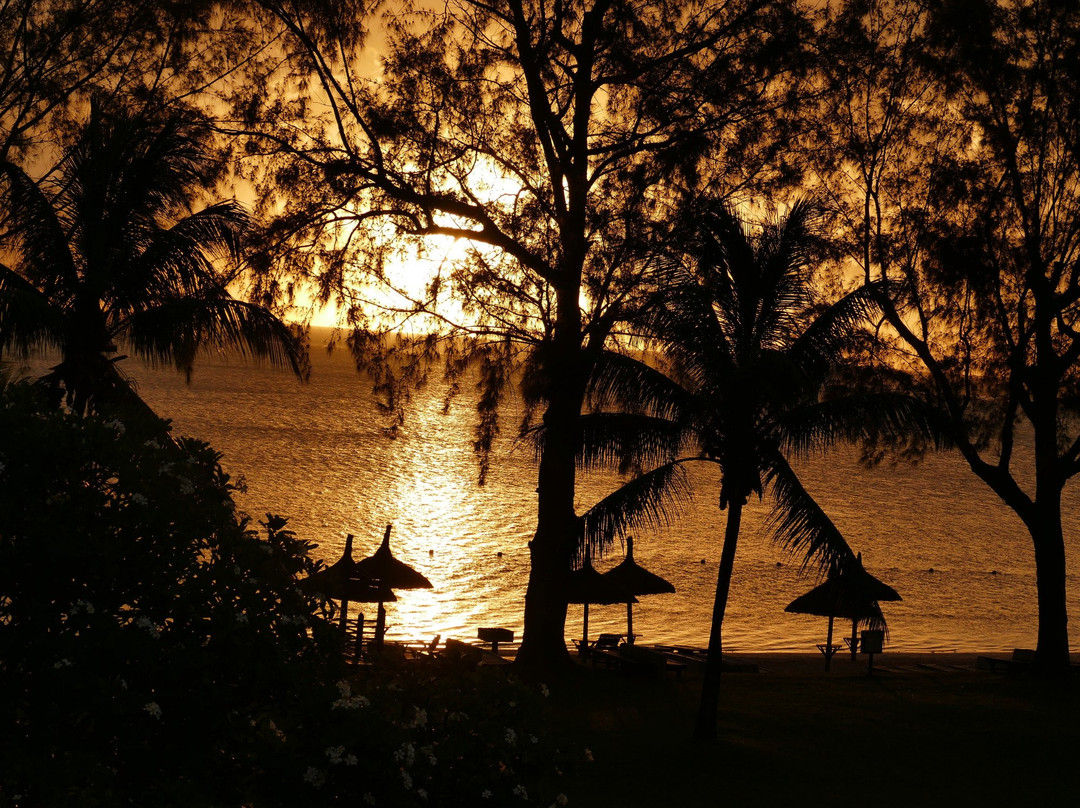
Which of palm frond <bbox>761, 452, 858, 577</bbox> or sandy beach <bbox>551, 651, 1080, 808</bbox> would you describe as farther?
palm frond <bbox>761, 452, 858, 577</bbox>

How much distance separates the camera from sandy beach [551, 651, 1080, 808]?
12781 millimetres

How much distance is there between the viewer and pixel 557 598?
19.9 meters

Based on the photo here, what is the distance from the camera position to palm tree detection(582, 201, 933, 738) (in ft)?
46.5

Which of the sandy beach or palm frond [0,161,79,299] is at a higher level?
palm frond [0,161,79,299]

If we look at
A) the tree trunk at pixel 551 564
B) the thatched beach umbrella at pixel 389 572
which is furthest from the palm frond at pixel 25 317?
the tree trunk at pixel 551 564

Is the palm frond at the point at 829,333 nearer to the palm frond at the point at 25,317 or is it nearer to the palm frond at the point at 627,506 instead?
the palm frond at the point at 627,506

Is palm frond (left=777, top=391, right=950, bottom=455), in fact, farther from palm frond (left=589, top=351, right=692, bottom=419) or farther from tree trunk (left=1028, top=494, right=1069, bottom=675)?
tree trunk (left=1028, top=494, right=1069, bottom=675)

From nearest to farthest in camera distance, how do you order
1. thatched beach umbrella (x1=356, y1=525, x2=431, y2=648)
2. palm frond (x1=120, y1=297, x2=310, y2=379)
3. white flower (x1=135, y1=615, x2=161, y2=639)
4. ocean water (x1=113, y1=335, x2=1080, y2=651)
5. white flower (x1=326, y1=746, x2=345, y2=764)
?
1. white flower (x1=135, y1=615, x2=161, y2=639)
2. white flower (x1=326, y1=746, x2=345, y2=764)
3. palm frond (x1=120, y1=297, x2=310, y2=379)
4. thatched beach umbrella (x1=356, y1=525, x2=431, y2=648)
5. ocean water (x1=113, y1=335, x2=1080, y2=651)

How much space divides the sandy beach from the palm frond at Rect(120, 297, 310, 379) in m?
7.32

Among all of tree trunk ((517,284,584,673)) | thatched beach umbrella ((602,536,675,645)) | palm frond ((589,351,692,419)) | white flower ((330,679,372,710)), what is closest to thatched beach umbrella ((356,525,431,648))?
tree trunk ((517,284,584,673))

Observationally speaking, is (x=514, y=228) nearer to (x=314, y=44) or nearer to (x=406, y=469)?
(x=314, y=44)

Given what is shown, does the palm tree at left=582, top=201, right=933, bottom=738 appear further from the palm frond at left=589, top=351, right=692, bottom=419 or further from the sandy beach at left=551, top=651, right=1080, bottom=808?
the sandy beach at left=551, top=651, right=1080, bottom=808

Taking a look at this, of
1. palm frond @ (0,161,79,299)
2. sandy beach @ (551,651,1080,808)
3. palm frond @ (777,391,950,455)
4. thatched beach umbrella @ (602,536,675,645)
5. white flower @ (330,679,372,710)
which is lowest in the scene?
sandy beach @ (551,651,1080,808)

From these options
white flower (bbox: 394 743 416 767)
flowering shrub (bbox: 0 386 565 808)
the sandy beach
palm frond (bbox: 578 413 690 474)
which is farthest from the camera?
palm frond (bbox: 578 413 690 474)
